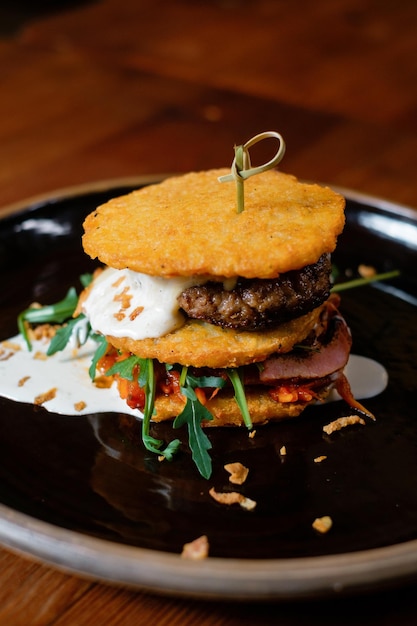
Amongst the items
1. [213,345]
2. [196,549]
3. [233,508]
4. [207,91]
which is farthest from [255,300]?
[207,91]

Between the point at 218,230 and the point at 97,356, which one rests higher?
the point at 218,230

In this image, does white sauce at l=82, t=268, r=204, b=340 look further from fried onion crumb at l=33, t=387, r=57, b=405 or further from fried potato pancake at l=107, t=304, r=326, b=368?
fried onion crumb at l=33, t=387, r=57, b=405

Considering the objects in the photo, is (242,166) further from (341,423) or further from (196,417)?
(341,423)

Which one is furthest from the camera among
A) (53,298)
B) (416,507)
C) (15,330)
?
(53,298)

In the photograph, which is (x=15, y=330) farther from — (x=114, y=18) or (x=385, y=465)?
(x=114, y=18)

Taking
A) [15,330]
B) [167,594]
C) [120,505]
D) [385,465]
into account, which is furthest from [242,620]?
[15,330]

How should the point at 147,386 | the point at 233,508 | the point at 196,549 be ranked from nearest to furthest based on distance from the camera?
the point at 196,549, the point at 233,508, the point at 147,386
